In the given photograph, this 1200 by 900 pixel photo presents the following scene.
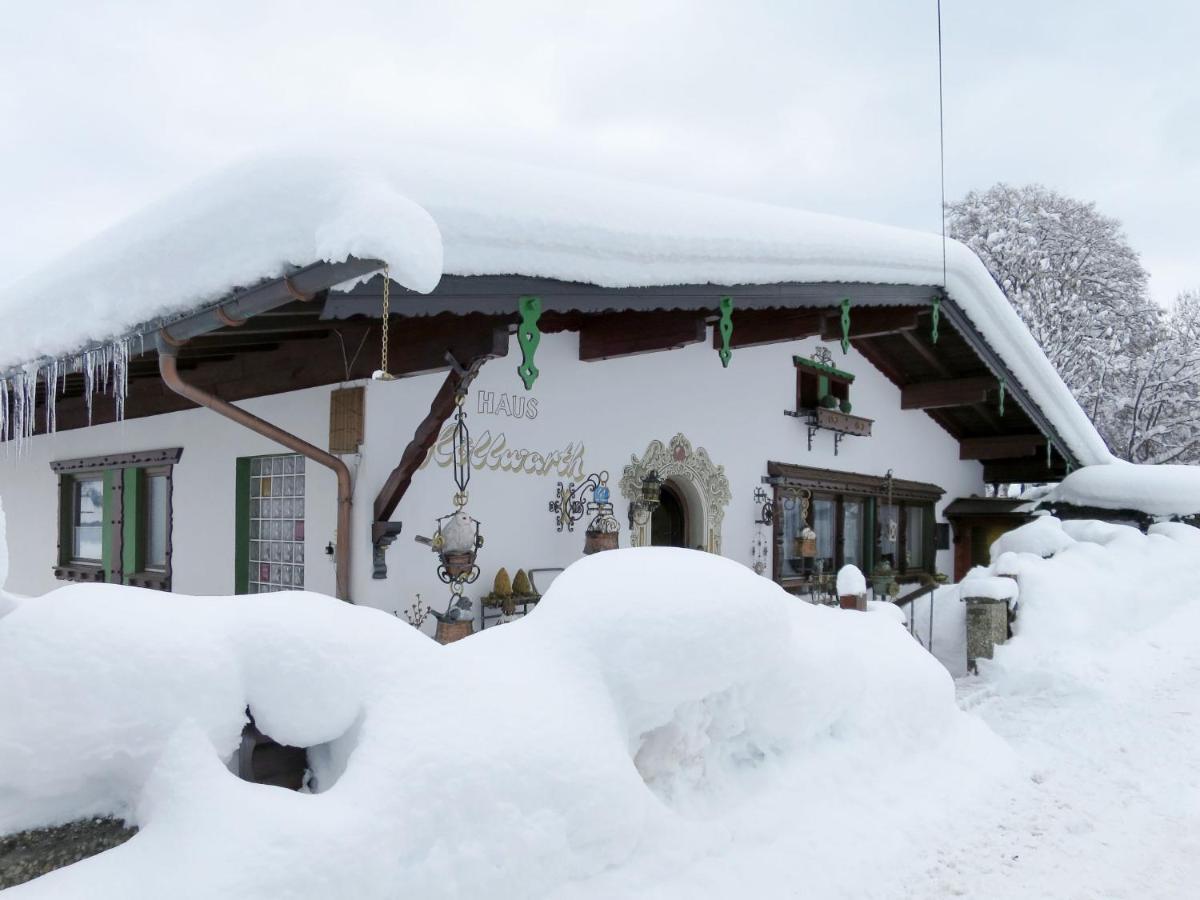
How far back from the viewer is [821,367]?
377 inches

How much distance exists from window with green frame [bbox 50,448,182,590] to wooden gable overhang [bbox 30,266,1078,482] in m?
0.44

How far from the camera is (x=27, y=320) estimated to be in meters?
5.17

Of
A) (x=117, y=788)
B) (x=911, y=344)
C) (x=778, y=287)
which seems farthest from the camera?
(x=911, y=344)

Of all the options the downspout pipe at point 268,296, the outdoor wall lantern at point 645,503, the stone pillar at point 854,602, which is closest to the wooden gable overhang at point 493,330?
the downspout pipe at point 268,296

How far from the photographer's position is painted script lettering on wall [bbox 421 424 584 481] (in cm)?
586

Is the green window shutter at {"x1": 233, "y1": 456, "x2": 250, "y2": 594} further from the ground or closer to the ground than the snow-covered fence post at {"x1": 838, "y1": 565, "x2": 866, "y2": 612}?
further from the ground

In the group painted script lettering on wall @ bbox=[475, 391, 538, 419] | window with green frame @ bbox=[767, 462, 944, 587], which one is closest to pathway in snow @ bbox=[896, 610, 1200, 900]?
window with green frame @ bbox=[767, 462, 944, 587]

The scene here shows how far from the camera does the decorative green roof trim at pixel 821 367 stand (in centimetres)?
928

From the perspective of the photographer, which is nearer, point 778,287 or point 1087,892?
point 1087,892

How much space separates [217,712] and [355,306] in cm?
201

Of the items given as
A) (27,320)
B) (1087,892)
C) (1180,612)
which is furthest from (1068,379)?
(27,320)

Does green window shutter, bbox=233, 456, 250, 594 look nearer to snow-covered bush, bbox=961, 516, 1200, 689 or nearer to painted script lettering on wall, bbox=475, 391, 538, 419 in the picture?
painted script lettering on wall, bbox=475, 391, 538, 419

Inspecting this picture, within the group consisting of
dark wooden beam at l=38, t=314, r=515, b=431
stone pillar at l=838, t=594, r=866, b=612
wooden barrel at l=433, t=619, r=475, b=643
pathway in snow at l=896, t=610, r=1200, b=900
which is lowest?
pathway in snow at l=896, t=610, r=1200, b=900

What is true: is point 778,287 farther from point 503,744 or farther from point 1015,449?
point 1015,449
